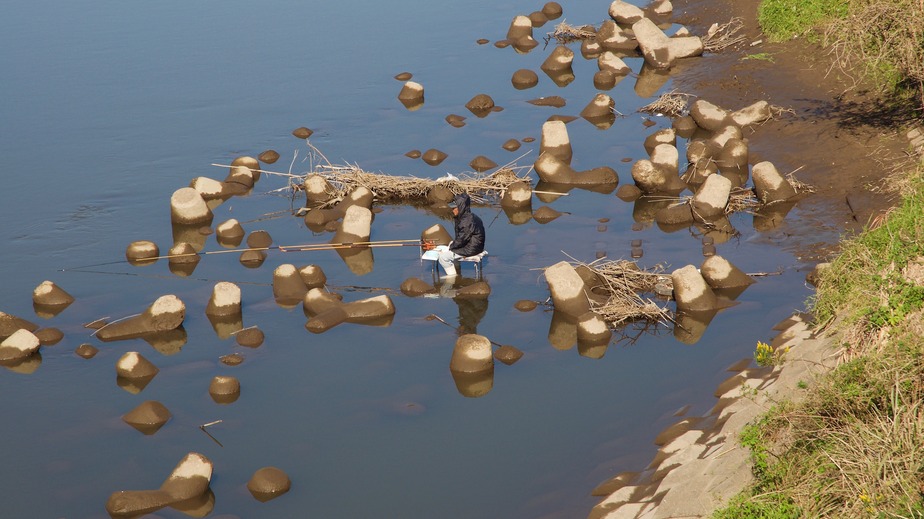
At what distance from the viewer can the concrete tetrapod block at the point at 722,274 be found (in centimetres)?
1509

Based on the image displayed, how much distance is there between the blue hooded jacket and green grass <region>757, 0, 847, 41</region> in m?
11.5

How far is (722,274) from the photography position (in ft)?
49.5

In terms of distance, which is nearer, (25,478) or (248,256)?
(25,478)

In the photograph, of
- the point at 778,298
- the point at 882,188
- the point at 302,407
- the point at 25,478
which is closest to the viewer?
the point at 25,478

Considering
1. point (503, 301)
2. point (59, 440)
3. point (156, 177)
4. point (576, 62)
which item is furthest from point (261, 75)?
point (59, 440)

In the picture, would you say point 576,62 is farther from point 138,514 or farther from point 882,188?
point 138,514

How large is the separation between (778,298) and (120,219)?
40.3ft

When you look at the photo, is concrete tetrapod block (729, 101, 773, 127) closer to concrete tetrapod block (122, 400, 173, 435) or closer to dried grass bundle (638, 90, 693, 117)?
dried grass bundle (638, 90, 693, 117)

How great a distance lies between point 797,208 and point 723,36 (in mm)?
9790

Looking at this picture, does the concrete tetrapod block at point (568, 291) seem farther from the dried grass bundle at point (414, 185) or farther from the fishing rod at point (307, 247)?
the dried grass bundle at point (414, 185)

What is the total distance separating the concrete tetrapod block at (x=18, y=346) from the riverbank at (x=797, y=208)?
8.59m

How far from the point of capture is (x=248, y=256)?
17422 millimetres

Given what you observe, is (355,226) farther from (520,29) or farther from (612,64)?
(520,29)

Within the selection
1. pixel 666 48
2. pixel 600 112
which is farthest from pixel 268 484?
pixel 666 48
